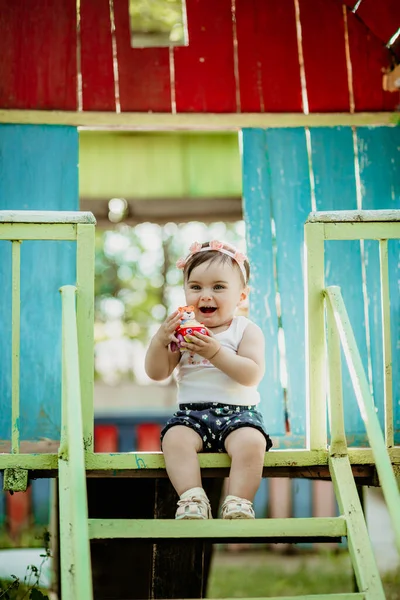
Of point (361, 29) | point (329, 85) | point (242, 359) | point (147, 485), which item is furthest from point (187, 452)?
point (361, 29)

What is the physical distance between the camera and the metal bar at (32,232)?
3172mm

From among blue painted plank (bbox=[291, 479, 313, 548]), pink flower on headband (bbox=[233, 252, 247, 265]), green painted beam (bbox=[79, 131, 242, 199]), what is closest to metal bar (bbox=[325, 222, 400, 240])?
pink flower on headband (bbox=[233, 252, 247, 265])

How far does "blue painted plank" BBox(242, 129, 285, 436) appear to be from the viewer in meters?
4.43

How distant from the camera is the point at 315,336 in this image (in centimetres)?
329

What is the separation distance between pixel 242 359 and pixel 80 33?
2433 mm

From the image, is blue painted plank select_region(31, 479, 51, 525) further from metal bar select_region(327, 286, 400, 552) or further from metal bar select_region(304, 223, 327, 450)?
metal bar select_region(327, 286, 400, 552)

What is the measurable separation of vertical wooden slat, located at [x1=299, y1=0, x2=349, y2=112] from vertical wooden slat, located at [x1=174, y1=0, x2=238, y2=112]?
446 millimetres

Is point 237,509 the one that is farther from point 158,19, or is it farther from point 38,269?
point 158,19

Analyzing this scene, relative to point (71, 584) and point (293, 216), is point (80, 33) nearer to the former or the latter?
point (293, 216)

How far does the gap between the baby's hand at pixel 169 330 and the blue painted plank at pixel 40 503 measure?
700 cm

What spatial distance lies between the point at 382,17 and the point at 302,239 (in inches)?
51.9

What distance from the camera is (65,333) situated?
9.43 ft

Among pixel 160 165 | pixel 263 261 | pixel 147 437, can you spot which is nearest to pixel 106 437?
pixel 147 437

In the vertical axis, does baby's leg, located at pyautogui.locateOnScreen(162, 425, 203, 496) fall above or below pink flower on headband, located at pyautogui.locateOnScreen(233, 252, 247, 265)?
below
